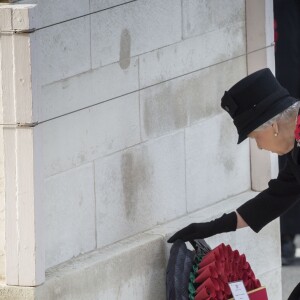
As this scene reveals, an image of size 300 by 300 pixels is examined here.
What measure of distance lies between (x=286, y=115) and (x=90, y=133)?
89cm

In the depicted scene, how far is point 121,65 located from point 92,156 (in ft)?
1.54

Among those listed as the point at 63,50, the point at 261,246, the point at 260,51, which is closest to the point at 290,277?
the point at 261,246

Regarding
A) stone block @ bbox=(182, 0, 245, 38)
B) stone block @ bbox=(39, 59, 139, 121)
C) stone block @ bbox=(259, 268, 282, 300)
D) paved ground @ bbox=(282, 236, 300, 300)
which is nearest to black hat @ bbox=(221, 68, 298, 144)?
stone block @ bbox=(39, 59, 139, 121)

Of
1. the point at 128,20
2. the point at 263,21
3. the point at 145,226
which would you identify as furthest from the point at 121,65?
the point at 263,21

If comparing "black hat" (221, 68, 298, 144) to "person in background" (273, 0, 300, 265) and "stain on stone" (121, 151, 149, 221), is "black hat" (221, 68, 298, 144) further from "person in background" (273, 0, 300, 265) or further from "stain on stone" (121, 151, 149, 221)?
"person in background" (273, 0, 300, 265)

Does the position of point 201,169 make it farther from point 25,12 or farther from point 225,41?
point 25,12

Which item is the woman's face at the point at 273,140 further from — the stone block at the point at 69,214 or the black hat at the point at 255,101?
the stone block at the point at 69,214

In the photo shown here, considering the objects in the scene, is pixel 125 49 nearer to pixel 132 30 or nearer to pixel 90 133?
pixel 132 30

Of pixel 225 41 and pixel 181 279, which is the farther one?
pixel 225 41

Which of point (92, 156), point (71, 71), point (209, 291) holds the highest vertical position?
point (71, 71)

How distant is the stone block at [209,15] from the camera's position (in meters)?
7.45

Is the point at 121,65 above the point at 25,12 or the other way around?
the other way around

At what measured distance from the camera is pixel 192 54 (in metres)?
7.49

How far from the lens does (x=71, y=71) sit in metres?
6.48
